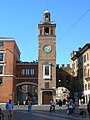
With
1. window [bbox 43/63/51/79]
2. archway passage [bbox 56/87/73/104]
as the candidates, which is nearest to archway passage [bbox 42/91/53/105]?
window [bbox 43/63/51/79]

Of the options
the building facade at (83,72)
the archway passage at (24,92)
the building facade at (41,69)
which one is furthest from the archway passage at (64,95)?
the archway passage at (24,92)

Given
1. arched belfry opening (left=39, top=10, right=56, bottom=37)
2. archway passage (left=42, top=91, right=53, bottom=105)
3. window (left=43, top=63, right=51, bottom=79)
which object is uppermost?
arched belfry opening (left=39, top=10, right=56, bottom=37)

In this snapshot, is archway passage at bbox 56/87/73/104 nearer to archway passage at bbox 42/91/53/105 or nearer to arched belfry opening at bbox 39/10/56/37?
archway passage at bbox 42/91/53/105

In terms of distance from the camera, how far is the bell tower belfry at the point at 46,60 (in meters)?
78.4

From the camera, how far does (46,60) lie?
3177 inches

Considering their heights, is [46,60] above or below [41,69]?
above

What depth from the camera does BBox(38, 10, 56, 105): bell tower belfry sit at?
78.4 metres

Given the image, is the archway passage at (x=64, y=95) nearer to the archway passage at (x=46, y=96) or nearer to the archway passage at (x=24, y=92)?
the archway passage at (x=24, y=92)

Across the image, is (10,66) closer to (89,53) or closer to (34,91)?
(89,53)

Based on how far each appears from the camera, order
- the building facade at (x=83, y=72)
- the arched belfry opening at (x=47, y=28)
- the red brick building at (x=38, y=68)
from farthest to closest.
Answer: the arched belfry opening at (x=47, y=28), the building facade at (x=83, y=72), the red brick building at (x=38, y=68)

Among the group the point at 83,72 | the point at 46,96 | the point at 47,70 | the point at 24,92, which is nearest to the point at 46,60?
the point at 47,70

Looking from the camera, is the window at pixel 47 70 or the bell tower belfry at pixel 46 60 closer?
the bell tower belfry at pixel 46 60

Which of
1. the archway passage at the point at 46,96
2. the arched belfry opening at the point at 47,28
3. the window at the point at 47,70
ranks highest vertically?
the arched belfry opening at the point at 47,28

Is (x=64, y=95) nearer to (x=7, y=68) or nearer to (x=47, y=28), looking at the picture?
(x=47, y=28)
